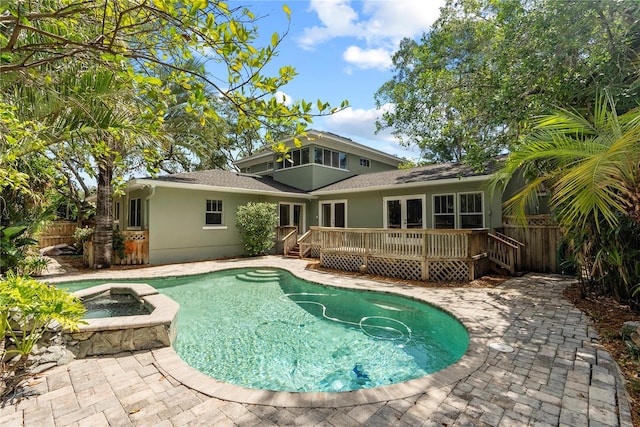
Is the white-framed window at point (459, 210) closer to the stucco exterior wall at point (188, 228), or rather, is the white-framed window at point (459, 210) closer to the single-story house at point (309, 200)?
the single-story house at point (309, 200)

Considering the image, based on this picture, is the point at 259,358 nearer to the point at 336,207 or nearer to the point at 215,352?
the point at 215,352

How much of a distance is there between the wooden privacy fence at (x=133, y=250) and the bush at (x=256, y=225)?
3.67m

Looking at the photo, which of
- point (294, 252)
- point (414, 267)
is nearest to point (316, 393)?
point (414, 267)

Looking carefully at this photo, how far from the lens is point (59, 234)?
57.0 ft

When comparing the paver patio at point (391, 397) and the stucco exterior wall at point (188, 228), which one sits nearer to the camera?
the paver patio at point (391, 397)

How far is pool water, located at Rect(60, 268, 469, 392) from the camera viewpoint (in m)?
3.93

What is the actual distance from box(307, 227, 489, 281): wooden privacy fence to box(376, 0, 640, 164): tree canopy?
102 inches

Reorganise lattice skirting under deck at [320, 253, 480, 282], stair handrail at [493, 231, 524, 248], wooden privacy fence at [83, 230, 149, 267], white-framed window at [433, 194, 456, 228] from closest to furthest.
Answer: lattice skirting under deck at [320, 253, 480, 282], stair handrail at [493, 231, 524, 248], wooden privacy fence at [83, 230, 149, 267], white-framed window at [433, 194, 456, 228]

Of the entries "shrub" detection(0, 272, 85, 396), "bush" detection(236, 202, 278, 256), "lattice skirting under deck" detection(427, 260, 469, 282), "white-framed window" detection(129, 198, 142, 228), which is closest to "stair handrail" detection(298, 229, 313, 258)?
"bush" detection(236, 202, 278, 256)

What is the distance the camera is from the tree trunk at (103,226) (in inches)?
415

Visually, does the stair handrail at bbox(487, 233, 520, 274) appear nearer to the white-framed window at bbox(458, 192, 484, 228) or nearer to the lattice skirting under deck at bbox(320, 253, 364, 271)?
the white-framed window at bbox(458, 192, 484, 228)

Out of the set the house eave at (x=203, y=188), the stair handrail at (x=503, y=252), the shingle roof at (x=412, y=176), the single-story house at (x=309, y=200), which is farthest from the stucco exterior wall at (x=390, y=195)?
the house eave at (x=203, y=188)

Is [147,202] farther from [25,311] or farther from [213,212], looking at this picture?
[25,311]

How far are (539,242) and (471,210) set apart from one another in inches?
91.4
